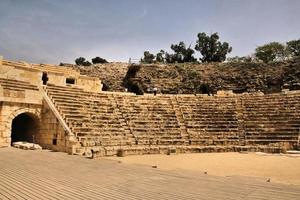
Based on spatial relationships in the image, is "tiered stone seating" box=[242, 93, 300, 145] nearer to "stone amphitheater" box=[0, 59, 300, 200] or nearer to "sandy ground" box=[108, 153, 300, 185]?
"stone amphitheater" box=[0, 59, 300, 200]

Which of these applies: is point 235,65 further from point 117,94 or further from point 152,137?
point 152,137

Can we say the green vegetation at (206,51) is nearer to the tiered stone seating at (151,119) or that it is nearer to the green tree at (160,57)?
the green tree at (160,57)

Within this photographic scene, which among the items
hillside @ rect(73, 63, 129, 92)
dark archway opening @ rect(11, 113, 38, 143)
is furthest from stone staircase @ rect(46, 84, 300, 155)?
hillside @ rect(73, 63, 129, 92)

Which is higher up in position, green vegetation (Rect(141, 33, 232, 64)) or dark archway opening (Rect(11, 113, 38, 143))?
green vegetation (Rect(141, 33, 232, 64))

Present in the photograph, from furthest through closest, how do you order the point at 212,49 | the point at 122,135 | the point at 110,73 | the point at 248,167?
the point at 212,49
the point at 110,73
the point at 122,135
the point at 248,167

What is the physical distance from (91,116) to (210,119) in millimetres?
8265

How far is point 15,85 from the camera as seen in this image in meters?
17.7

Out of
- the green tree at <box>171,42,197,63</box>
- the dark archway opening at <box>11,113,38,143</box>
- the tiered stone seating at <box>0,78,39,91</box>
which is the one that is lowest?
the dark archway opening at <box>11,113,38,143</box>

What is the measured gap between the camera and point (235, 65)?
3525 centimetres

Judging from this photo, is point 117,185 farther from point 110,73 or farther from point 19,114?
point 110,73

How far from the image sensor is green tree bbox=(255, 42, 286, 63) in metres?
51.3

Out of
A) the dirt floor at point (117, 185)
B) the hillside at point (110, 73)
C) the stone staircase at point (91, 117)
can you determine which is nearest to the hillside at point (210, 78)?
the hillside at point (110, 73)

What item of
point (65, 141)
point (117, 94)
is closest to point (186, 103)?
point (117, 94)

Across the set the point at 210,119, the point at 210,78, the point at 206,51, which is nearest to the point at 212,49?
the point at 206,51
